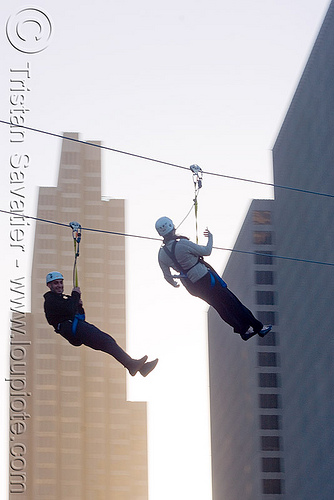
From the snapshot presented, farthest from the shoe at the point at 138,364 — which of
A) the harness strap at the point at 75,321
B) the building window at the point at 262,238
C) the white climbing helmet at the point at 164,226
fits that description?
the building window at the point at 262,238

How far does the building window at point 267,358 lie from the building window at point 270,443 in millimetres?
8024

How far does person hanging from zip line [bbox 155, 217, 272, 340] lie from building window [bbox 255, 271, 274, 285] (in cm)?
9964

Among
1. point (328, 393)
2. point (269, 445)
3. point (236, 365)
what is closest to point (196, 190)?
point (328, 393)

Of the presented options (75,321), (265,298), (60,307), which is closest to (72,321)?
(75,321)

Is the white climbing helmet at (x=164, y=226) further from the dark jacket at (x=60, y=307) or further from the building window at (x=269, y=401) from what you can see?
the building window at (x=269, y=401)

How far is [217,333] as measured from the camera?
5694 inches

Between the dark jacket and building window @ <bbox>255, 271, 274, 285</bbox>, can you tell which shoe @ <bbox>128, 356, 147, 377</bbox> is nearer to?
the dark jacket

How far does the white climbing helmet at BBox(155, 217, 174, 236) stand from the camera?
68.3ft

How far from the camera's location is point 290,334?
9944cm

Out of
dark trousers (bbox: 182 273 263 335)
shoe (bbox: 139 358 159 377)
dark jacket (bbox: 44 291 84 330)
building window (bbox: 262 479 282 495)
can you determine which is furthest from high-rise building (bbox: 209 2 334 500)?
shoe (bbox: 139 358 159 377)

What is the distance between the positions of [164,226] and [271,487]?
9645 cm

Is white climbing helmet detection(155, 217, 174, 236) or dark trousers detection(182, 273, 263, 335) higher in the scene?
white climbing helmet detection(155, 217, 174, 236)

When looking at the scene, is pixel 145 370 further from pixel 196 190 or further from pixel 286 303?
pixel 286 303

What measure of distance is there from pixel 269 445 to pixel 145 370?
9851 cm
